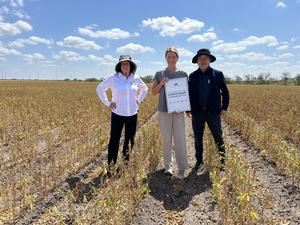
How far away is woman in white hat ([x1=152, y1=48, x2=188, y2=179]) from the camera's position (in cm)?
513

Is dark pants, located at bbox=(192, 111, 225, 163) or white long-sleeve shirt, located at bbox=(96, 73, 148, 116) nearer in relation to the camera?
white long-sleeve shirt, located at bbox=(96, 73, 148, 116)

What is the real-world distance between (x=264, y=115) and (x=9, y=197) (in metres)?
11.2

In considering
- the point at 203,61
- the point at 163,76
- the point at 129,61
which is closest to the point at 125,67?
the point at 129,61

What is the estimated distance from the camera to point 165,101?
5277 mm

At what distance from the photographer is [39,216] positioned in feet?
13.3

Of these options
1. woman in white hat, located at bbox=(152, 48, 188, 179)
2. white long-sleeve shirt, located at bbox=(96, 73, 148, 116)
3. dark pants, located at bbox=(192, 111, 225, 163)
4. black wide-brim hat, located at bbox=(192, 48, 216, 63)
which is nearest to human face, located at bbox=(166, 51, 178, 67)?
woman in white hat, located at bbox=(152, 48, 188, 179)

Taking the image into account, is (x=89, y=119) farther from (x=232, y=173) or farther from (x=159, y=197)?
(x=232, y=173)

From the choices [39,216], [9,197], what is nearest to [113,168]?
[39,216]

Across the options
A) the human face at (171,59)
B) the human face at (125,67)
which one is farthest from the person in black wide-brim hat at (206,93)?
the human face at (125,67)

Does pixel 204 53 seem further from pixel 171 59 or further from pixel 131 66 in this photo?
pixel 131 66

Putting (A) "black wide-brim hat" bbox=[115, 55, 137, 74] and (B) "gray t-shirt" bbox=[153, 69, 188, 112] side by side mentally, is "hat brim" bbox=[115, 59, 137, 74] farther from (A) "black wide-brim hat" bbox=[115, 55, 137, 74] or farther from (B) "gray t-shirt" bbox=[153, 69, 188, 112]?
(B) "gray t-shirt" bbox=[153, 69, 188, 112]

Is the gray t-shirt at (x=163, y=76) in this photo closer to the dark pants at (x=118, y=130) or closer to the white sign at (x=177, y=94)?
the white sign at (x=177, y=94)

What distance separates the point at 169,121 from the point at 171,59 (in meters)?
1.03

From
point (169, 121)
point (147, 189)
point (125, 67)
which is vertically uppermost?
point (125, 67)
